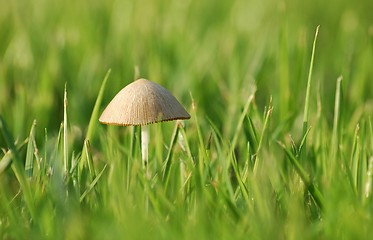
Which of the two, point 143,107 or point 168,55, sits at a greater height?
point 168,55

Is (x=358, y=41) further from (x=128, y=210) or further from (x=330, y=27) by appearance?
(x=128, y=210)

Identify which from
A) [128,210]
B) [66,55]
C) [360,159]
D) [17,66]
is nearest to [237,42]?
[66,55]

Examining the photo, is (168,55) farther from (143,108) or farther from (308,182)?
(308,182)

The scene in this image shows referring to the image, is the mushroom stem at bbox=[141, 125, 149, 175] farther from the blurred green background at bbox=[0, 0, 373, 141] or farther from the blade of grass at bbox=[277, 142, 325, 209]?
the blurred green background at bbox=[0, 0, 373, 141]

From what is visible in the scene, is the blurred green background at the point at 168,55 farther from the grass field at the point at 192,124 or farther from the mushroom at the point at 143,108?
the mushroom at the point at 143,108

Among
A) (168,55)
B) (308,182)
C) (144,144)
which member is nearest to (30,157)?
(144,144)
